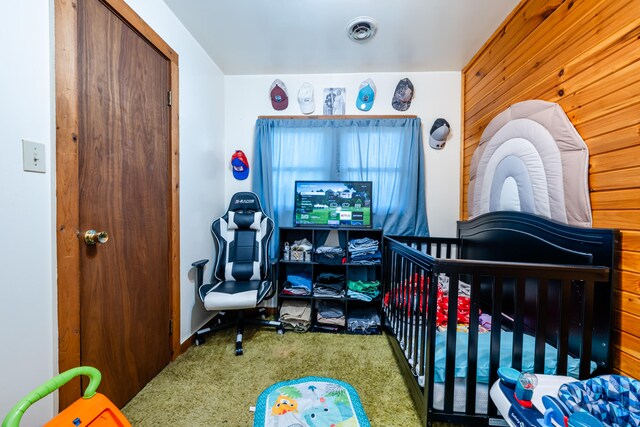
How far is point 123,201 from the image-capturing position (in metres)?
1.31

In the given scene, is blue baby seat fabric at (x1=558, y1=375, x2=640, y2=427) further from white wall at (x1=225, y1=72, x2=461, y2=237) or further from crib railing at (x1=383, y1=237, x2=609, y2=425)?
white wall at (x1=225, y1=72, x2=461, y2=237)

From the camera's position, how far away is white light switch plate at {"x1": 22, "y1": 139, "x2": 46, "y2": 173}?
0.89m

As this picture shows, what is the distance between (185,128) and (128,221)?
0.86m

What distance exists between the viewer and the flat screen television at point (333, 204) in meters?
2.28

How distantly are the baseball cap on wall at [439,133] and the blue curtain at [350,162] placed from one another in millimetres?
120

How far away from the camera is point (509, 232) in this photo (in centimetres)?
153

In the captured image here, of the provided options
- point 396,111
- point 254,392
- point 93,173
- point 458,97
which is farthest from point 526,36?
→ point 254,392

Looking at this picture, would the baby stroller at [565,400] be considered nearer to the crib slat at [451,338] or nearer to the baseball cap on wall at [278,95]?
the crib slat at [451,338]

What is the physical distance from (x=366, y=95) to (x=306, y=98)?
0.59m

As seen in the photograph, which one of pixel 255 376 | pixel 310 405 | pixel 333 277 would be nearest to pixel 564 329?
pixel 310 405

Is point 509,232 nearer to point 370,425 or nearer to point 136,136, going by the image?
point 370,425

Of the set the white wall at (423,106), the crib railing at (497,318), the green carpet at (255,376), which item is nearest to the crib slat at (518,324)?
the crib railing at (497,318)

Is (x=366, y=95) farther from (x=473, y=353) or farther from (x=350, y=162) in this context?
(x=473, y=353)

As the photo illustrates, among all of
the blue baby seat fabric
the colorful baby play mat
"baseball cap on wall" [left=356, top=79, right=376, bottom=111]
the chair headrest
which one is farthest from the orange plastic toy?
"baseball cap on wall" [left=356, top=79, right=376, bottom=111]
